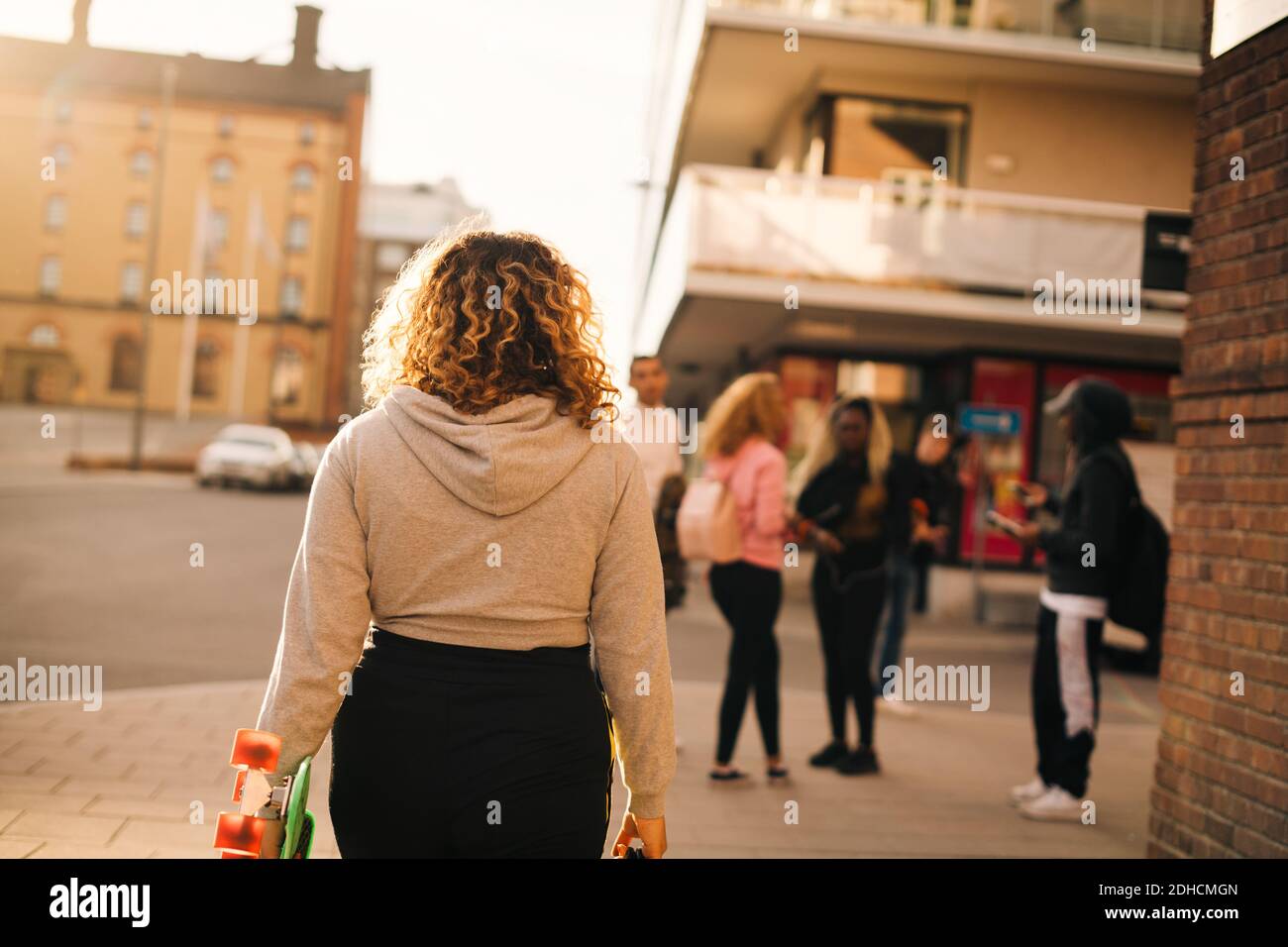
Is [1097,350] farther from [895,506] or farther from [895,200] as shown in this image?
[895,506]

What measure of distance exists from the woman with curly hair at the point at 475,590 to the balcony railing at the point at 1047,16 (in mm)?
14596

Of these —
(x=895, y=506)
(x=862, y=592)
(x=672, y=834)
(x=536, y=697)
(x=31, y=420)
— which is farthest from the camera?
(x=31, y=420)

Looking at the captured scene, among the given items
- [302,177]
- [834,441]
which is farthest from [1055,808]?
[302,177]

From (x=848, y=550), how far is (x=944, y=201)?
10418 millimetres

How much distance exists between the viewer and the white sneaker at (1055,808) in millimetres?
5453

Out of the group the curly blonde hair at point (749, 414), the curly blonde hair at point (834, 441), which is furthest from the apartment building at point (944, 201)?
the curly blonde hair at point (749, 414)

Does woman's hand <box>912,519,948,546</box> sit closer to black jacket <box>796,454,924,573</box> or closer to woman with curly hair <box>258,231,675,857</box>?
black jacket <box>796,454,924,573</box>

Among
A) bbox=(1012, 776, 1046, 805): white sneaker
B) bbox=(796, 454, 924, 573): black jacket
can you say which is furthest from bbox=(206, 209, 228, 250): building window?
bbox=(1012, 776, 1046, 805): white sneaker

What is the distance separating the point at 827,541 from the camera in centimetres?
615

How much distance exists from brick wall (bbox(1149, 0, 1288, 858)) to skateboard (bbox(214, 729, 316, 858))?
307 cm

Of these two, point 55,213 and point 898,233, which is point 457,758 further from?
point 55,213

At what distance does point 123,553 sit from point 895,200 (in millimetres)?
10496
